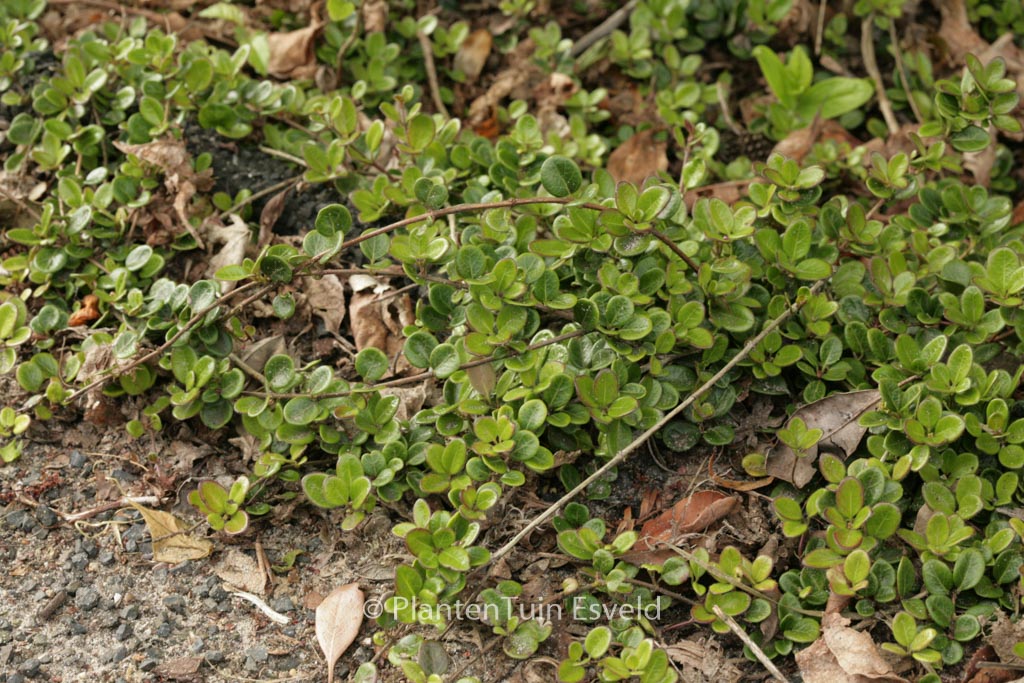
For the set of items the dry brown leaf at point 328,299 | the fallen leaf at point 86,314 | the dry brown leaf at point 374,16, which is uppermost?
the dry brown leaf at point 374,16

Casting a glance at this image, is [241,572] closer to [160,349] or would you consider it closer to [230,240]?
[160,349]

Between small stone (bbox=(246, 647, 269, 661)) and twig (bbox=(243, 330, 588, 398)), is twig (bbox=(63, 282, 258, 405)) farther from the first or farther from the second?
small stone (bbox=(246, 647, 269, 661))

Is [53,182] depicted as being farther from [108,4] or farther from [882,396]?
[882,396]

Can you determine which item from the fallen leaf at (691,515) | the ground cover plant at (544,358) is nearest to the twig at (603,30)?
the ground cover plant at (544,358)

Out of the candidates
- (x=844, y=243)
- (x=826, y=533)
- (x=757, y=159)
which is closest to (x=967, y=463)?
(x=826, y=533)

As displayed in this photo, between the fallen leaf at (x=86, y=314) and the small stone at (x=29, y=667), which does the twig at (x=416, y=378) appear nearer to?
the fallen leaf at (x=86, y=314)

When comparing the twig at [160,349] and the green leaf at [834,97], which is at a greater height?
the twig at [160,349]

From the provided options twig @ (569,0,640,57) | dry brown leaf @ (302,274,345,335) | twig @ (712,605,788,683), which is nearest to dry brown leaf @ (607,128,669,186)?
twig @ (569,0,640,57)
